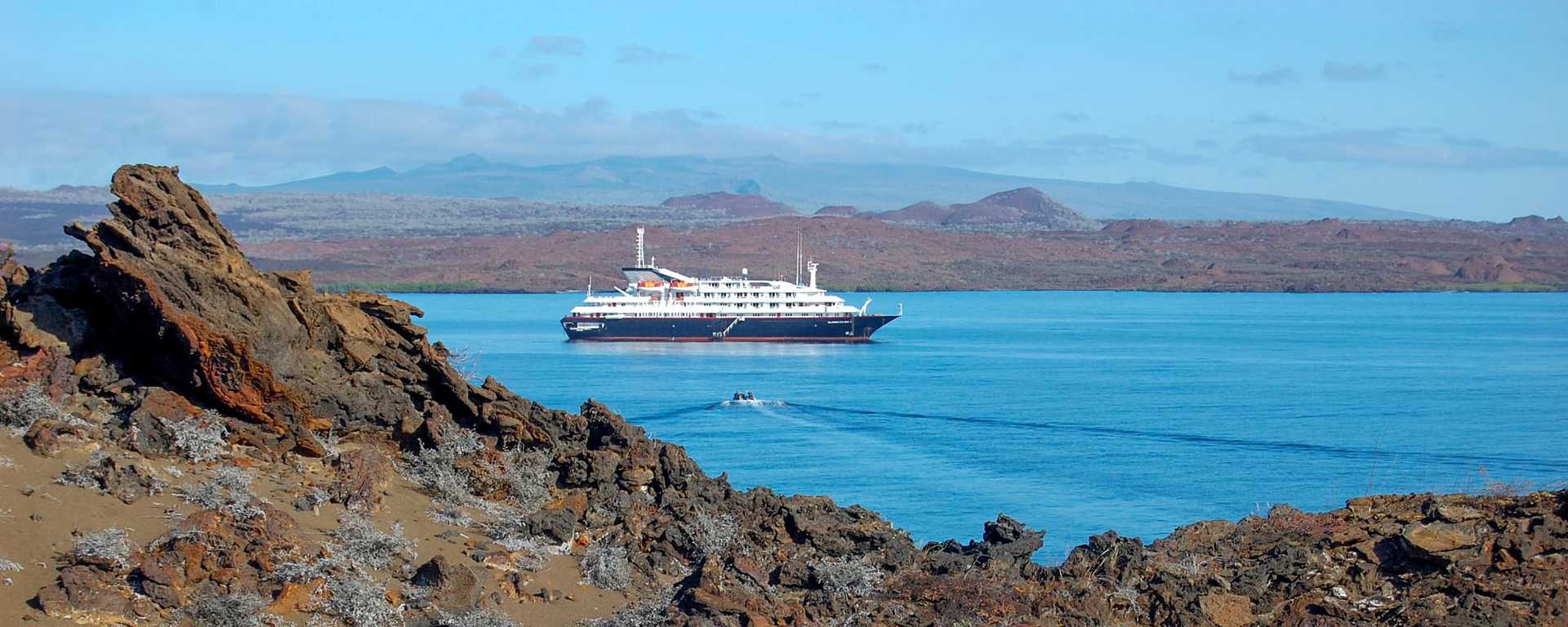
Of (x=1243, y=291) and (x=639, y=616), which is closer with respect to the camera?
(x=639, y=616)

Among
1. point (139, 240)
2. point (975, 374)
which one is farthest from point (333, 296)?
point (975, 374)

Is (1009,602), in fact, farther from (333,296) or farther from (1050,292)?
(1050,292)

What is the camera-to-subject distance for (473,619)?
6.59 metres

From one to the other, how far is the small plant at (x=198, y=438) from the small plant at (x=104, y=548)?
3.54 feet

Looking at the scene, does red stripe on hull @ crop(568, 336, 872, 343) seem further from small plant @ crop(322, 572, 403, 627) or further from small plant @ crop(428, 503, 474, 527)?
small plant @ crop(322, 572, 403, 627)

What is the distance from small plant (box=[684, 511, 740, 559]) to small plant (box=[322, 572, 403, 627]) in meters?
1.69

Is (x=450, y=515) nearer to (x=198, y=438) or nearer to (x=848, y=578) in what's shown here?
(x=198, y=438)

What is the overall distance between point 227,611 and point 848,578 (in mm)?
2801

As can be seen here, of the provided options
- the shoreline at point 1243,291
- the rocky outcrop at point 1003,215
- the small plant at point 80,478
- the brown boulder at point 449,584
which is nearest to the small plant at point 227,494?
the small plant at point 80,478

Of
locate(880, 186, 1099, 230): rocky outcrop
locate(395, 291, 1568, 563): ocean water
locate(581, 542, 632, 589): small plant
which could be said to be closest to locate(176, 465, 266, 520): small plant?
locate(581, 542, 632, 589): small plant

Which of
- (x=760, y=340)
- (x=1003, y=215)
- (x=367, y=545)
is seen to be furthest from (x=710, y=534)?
(x=1003, y=215)

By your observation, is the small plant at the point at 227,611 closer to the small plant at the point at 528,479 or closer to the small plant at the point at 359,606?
the small plant at the point at 359,606

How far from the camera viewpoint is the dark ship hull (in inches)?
2308

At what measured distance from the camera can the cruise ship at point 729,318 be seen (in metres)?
58.7
